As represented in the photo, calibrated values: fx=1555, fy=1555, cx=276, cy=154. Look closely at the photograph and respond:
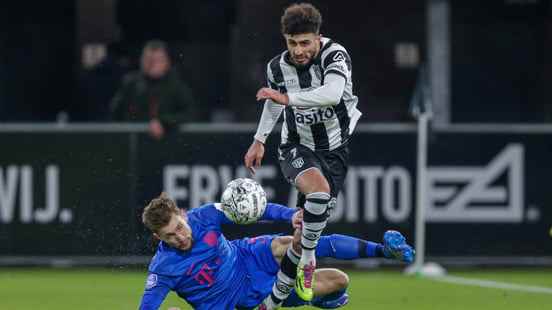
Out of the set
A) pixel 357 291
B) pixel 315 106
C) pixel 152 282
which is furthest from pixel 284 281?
pixel 357 291

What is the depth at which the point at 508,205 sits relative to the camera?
14.3 metres

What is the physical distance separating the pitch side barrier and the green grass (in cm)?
30

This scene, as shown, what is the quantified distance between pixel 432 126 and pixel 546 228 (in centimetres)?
141

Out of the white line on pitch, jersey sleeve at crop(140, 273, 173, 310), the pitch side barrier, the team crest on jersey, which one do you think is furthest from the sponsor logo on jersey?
the pitch side barrier

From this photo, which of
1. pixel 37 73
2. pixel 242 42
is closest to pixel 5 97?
pixel 37 73

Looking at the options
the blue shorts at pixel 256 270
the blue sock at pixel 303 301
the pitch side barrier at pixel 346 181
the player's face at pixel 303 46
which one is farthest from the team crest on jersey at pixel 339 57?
the pitch side barrier at pixel 346 181

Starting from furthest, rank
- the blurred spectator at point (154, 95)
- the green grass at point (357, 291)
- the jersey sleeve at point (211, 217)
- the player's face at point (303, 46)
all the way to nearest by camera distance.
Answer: the blurred spectator at point (154, 95), the green grass at point (357, 291), the player's face at point (303, 46), the jersey sleeve at point (211, 217)

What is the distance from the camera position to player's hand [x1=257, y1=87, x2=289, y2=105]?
9844 millimetres

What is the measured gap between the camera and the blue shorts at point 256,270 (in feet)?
34.3

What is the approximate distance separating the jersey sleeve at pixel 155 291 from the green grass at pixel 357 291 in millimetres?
1799

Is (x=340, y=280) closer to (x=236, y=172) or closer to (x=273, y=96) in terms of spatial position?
(x=273, y=96)

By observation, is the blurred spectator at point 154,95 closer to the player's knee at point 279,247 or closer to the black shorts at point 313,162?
the black shorts at point 313,162

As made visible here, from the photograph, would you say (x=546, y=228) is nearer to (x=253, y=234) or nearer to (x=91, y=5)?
(x=253, y=234)

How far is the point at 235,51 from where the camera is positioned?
16.3 meters
